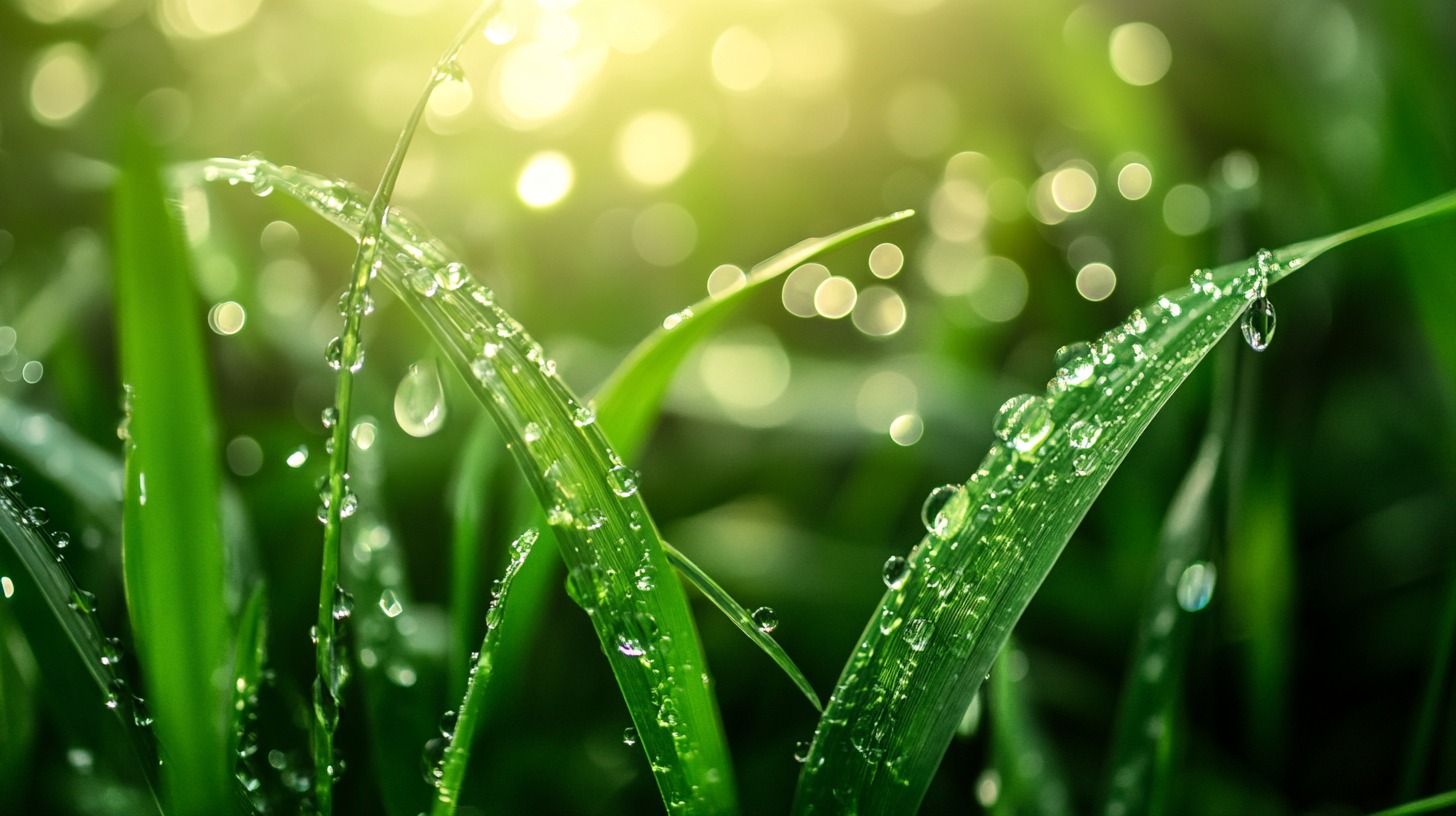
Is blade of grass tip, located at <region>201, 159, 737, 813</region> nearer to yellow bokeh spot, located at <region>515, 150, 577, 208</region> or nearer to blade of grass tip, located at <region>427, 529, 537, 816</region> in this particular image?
blade of grass tip, located at <region>427, 529, 537, 816</region>

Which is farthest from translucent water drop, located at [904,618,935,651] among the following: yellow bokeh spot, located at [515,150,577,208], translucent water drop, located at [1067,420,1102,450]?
yellow bokeh spot, located at [515,150,577,208]

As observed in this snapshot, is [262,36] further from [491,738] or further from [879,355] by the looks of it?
[491,738]

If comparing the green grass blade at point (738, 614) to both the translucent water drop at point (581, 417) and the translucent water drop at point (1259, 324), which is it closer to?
the translucent water drop at point (581, 417)

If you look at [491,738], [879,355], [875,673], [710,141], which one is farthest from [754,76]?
[875,673]

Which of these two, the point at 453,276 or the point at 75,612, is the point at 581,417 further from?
the point at 75,612

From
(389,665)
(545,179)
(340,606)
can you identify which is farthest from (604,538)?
(545,179)
